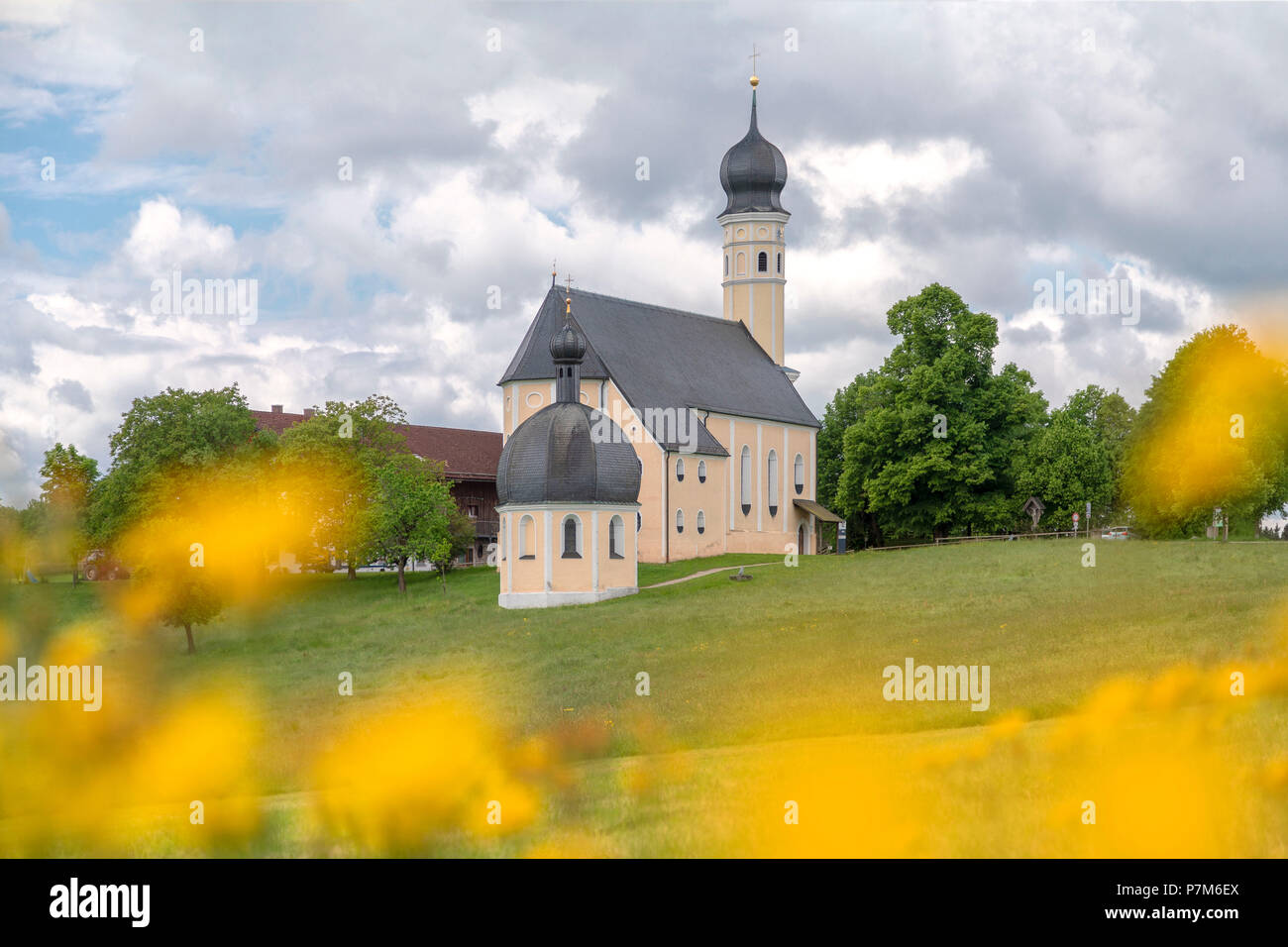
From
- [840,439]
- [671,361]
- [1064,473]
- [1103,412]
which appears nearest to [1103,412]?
[1103,412]

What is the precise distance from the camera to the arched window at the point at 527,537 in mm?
44281

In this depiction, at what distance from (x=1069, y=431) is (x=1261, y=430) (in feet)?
62.8

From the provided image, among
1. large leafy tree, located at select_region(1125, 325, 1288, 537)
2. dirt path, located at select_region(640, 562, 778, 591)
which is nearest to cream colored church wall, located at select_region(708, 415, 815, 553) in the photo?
dirt path, located at select_region(640, 562, 778, 591)

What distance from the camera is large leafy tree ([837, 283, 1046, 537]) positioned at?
57.7m

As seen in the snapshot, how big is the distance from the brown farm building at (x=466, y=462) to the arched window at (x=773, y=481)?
1568 centimetres

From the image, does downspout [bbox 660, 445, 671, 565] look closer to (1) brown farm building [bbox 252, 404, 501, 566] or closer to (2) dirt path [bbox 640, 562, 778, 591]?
(2) dirt path [bbox 640, 562, 778, 591]

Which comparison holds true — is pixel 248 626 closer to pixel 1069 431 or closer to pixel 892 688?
pixel 892 688

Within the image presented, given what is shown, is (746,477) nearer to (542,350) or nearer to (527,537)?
(542,350)

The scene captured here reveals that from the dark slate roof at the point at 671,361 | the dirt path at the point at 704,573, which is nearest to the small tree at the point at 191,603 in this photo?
the dirt path at the point at 704,573

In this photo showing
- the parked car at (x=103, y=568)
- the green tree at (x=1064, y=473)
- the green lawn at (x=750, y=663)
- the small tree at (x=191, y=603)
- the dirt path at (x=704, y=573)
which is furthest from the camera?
the green tree at (x=1064, y=473)

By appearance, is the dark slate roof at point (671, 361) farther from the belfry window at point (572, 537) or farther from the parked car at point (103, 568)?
the parked car at point (103, 568)

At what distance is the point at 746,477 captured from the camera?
63.1 m

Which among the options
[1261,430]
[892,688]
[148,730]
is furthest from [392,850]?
[1261,430]

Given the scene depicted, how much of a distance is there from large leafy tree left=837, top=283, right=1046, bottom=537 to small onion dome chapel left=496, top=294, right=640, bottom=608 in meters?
18.0
